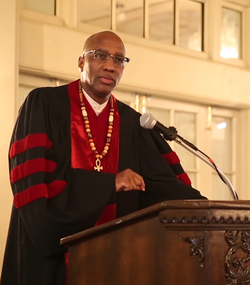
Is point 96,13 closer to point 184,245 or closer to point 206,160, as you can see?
point 206,160

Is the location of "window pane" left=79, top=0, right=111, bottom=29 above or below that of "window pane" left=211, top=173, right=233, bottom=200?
above

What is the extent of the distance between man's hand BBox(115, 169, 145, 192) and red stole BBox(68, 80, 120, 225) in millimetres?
354

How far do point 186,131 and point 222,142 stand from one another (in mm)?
469

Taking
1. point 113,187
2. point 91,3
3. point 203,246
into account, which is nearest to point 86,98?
point 113,187

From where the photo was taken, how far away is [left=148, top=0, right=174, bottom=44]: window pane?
15.8 ft

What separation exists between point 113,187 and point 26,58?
1805 millimetres

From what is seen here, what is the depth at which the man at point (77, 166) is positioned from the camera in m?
2.23

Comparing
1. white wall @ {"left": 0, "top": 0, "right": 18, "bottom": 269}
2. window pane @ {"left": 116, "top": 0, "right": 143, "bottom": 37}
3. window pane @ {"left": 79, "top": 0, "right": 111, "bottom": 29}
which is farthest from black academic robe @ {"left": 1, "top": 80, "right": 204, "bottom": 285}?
window pane @ {"left": 116, "top": 0, "right": 143, "bottom": 37}

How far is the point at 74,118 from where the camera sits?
2.68 meters

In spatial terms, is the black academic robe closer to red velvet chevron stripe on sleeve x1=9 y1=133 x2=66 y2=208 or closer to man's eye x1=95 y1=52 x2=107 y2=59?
red velvet chevron stripe on sleeve x1=9 y1=133 x2=66 y2=208

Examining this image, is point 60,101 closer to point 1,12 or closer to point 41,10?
point 1,12

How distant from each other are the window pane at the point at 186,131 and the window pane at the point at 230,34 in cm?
63

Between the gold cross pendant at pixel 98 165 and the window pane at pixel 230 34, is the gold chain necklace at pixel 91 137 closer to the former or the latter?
the gold cross pendant at pixel 98 165

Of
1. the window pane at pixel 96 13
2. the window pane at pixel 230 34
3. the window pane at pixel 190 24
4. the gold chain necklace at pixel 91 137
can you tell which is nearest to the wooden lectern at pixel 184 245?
the gold chain necklace at pixel 91 137
